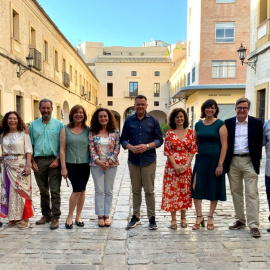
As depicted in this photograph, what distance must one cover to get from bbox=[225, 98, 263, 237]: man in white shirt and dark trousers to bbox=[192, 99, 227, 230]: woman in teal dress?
0.21 meters

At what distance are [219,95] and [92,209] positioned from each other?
18299mm

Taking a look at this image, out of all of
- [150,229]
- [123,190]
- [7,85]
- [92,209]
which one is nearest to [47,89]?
[7,85]

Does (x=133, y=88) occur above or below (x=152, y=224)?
above

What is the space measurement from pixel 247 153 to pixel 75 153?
2.54 meters

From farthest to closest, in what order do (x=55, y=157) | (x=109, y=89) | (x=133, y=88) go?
(x=109, y=89) < (x=133, y=88) < (x=55, y=157)

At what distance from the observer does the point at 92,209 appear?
5.30 m

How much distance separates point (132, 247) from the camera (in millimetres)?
3633

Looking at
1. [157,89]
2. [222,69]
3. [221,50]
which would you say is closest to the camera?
[221,50]

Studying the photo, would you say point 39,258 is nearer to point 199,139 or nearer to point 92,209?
point 92,209

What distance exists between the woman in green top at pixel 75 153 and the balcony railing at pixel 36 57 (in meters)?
11.2

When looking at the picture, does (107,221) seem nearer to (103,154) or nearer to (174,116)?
(103,154)

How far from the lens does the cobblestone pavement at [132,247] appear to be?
3189mm

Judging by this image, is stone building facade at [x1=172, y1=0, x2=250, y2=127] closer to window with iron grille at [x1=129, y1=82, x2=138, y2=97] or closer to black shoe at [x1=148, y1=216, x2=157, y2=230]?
black shoe at [x1=148, y1=216, x2=157, y2=230]

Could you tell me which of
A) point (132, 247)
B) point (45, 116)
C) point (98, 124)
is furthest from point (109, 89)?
point (132, 247)
